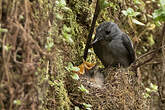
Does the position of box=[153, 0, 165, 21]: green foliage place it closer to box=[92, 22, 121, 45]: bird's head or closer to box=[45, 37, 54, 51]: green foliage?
box=[45, 37, 54, 51]: green foliage

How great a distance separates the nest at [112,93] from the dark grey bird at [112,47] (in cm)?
27

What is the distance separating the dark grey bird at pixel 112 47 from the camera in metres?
5.29

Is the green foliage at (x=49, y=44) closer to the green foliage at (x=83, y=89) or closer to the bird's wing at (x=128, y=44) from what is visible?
the green foliage at (x=83, y=89)

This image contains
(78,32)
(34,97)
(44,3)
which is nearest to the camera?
(34,97)

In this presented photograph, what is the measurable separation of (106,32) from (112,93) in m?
1.04

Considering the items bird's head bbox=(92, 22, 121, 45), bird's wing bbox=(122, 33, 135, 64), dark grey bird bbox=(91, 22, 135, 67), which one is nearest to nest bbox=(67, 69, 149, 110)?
dark grey bird bbox=(91, 22, 135, 67)

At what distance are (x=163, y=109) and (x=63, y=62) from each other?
10.6 feet

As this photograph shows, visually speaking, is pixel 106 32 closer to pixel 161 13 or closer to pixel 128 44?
pixel 128 44

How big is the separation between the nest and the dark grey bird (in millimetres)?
267

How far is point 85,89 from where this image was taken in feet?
14.0

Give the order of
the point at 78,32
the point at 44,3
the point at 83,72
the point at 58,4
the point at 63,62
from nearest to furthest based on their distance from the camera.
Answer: the point at 44,3 < the point at 58,4 < the point at 63,62 < the point at 83,72 < the point at 78,32

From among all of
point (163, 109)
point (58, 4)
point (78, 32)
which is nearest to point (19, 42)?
point (58, 4)

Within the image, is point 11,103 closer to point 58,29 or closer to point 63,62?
point 58,29

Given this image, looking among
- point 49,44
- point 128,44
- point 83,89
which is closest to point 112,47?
point 128,44
